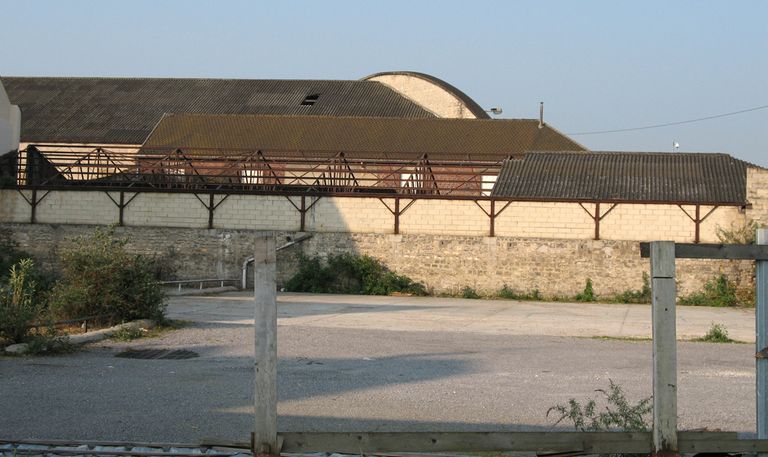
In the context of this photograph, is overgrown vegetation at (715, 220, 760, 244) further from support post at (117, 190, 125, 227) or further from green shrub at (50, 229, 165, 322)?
support post at (117, 190, 125, 227)

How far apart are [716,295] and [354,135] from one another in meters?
18.3

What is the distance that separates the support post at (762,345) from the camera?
6324 mm

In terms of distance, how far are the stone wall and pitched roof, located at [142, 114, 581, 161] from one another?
8.43m

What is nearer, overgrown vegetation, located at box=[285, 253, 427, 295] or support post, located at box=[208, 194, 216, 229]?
overgrown vegetation, located at box=[285, 253, 427, 295]

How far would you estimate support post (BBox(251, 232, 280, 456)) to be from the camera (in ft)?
19.9

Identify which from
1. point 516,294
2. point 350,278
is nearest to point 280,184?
point 350,278

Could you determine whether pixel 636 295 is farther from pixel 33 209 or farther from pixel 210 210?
pixel 33 209

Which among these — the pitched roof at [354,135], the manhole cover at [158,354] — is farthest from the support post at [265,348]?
the pitched roof at [354,135]

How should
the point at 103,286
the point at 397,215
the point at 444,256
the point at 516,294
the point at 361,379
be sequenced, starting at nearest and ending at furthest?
the point at 361,379, the point at 103,286, the point at 516,294, the point at 444,256, the point at 397,215

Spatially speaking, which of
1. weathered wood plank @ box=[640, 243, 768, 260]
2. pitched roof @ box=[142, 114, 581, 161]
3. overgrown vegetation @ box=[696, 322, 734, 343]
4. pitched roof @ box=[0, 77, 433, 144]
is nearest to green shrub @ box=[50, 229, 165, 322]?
overgrown vegetation @ box=[696, 322, 734, 343]

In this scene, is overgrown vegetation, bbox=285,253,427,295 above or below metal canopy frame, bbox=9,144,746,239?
below

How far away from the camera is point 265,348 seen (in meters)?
6.09

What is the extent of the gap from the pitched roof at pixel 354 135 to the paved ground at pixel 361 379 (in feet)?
70.2

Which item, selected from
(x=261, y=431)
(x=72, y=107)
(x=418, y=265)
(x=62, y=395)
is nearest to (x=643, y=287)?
(x=418, y=265)
